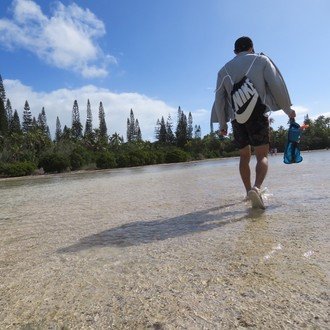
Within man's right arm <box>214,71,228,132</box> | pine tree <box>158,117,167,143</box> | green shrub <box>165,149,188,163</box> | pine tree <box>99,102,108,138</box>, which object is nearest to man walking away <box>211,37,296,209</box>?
man's right arm <box>214,71,228,132</box>

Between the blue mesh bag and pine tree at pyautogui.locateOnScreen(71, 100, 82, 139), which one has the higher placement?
pine tree at pyautogui.locateOnScreen(71, 100, 82, 139)

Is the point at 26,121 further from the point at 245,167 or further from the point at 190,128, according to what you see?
the point at 245,167

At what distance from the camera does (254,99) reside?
3.65m

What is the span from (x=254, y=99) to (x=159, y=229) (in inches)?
70.2

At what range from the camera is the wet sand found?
1.24 m

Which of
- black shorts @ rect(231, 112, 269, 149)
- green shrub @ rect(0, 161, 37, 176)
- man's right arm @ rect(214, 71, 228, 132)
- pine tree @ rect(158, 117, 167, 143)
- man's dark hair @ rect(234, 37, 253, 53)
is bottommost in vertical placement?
green shrub @ rect(0, 161, 37, 176)

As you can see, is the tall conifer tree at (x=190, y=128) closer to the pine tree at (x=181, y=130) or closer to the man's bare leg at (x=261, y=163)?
the pine tree at (x=181, y=130)

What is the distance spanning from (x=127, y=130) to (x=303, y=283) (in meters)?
108

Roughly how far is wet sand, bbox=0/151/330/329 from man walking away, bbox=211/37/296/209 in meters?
0.84

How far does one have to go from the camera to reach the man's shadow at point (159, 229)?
2.27 m

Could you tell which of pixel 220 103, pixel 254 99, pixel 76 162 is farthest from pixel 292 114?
pixel 76 162

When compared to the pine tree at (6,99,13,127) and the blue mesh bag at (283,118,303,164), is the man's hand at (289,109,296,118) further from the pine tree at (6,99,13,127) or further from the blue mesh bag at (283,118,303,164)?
the pine tree at (6,99,13,127)

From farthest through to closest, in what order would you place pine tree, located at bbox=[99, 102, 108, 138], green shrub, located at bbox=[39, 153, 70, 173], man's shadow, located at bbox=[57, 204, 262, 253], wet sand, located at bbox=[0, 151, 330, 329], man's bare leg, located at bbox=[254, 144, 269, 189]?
pine tree, located at bbox=[99, 102, 108, 138] < green shrub, located at bbox=[39, 153, 70, 173] < man's bare leg, located at bbox=[254, 144, 269, 189] < man's shadow, located at bbox=[57, 204, 262, 253] < wet sand, located at bbox=[0, 151, 330, 329]

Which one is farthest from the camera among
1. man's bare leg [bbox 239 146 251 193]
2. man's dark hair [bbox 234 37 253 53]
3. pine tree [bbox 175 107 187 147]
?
pine tree [bbox 175 107 187 147]
